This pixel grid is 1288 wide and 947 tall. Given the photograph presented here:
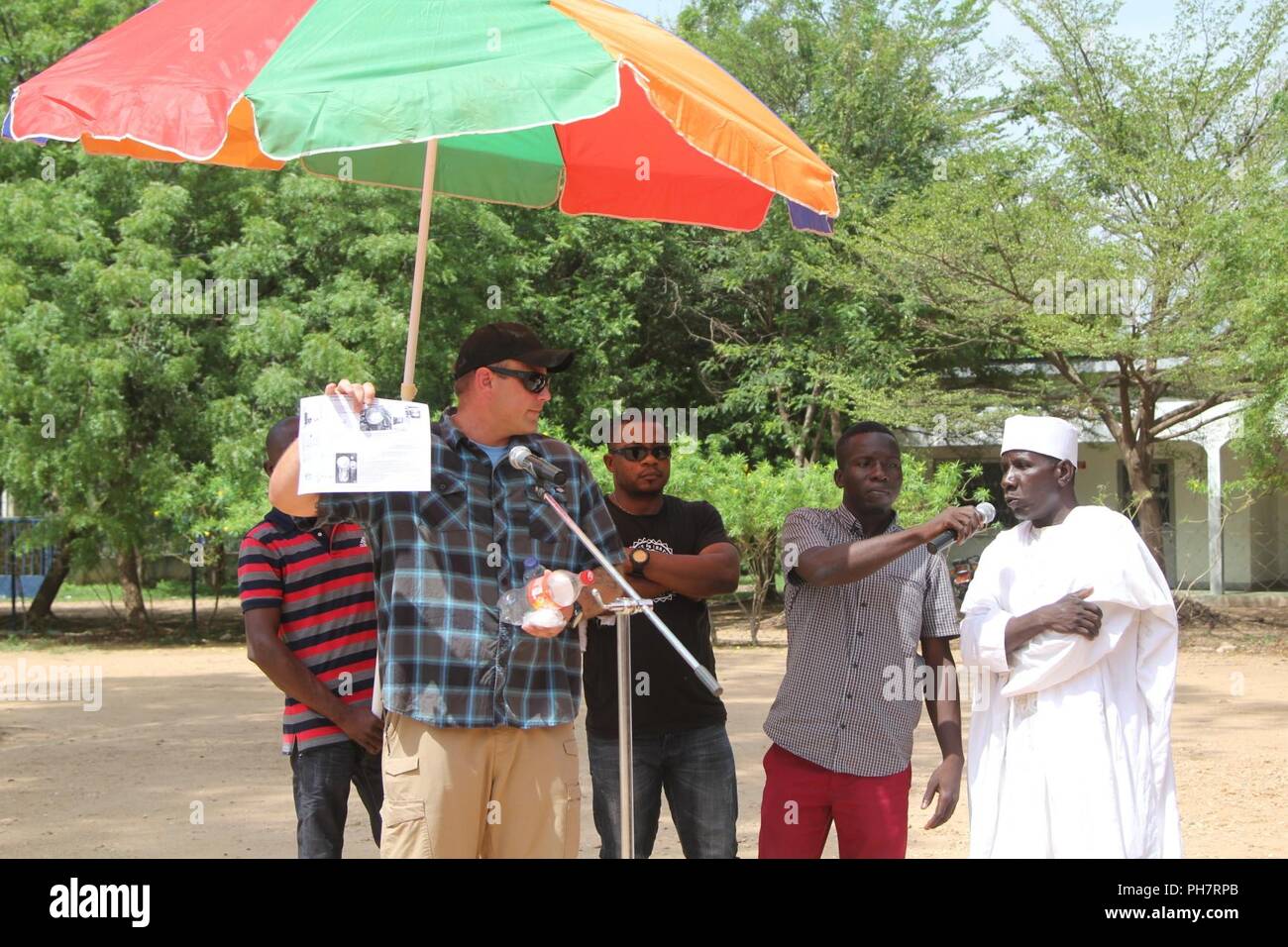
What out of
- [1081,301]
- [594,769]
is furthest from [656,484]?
[1081,301]

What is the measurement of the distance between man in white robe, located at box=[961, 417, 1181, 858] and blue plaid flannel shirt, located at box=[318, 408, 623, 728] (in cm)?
142

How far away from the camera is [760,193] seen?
4992 mm

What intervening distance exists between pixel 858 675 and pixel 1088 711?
2.64 ft

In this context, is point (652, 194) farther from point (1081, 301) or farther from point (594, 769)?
point (1081, 301)

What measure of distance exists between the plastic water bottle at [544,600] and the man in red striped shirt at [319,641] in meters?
1.08

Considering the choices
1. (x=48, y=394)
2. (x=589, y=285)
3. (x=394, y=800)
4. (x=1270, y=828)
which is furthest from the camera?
(x=589, y=285)

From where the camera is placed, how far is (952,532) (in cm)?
400

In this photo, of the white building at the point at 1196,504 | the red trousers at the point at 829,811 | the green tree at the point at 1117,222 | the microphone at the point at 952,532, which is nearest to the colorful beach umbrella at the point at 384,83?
the microphone at the point at 952,532

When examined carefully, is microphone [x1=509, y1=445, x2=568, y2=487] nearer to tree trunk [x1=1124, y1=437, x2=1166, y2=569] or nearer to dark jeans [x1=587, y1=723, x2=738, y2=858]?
dark jeans [x1=587, y1=723, x2=738, y2=858]

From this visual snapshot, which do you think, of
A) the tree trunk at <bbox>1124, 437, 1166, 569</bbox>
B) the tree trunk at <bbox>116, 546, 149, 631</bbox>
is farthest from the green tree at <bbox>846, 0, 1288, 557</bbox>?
the tree trunk at <bbox>116, 546, 149, 631</bbox>

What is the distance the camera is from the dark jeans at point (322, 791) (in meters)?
4.37

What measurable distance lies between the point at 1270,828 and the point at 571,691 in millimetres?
5923

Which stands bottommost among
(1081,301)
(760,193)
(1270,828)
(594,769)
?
(1270,828)

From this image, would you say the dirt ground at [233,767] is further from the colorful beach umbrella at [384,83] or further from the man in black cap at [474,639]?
the colorful beach umbrella at [384,83]
